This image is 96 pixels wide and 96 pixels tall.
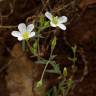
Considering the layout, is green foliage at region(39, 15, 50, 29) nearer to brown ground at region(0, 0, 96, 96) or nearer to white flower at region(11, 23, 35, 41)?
white flower at region(11, 23, 35, 41)

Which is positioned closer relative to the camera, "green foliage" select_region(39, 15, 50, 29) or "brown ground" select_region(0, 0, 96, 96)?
"green foliage" select_region(39, 15, 50, 29)

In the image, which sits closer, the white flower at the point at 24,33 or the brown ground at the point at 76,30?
the white flower at the point at 24,33

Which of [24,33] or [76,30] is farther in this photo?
[76,30]

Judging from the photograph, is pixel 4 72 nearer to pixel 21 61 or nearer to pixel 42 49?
pixel 21 61

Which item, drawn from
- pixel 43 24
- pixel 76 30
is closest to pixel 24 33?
pixel 43 24

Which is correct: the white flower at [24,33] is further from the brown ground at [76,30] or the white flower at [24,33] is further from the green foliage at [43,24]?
the brown ground at [76,30]

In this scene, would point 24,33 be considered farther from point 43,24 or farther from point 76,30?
point 76,30

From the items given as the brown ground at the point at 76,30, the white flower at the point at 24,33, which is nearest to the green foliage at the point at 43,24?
the white flower at the point at 24,33

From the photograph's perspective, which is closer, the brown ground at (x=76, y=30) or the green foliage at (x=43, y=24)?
the green foliage at (x=43, y=24)

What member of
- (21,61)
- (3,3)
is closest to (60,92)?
(21,61)

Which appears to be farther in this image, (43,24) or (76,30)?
(76,30)

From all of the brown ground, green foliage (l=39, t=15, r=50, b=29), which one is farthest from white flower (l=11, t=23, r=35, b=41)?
the brown ground
